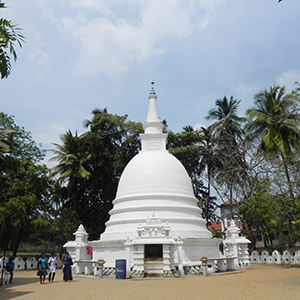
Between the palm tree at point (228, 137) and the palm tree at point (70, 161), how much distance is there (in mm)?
15864

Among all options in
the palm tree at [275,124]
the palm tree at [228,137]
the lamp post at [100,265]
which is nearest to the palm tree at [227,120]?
the palm tree at [228,137]

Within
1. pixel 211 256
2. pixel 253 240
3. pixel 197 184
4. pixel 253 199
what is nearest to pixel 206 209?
pixel 197 184

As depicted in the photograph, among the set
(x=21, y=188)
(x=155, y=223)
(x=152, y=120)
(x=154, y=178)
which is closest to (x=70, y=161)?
(x=21, y=188)

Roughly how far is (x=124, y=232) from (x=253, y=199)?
43.3 ft

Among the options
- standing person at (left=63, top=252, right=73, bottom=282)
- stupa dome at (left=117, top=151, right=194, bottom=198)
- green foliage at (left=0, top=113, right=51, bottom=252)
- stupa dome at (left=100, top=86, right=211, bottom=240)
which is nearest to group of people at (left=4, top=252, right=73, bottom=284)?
standing person at (left=63, top=252, right=73, bottom=282)

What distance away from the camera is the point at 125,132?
4303 cm

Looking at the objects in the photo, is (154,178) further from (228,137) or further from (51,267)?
(228,137)

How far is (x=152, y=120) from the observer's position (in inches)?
1144

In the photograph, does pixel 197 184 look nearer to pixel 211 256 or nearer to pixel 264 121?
pixel 264 121

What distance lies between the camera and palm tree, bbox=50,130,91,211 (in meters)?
38.3

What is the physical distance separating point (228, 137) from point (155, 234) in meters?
24.9

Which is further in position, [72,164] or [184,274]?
[72,164]

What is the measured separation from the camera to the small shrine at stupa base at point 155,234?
1958 cm

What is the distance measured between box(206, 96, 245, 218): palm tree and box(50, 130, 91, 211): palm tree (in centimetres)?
1586
